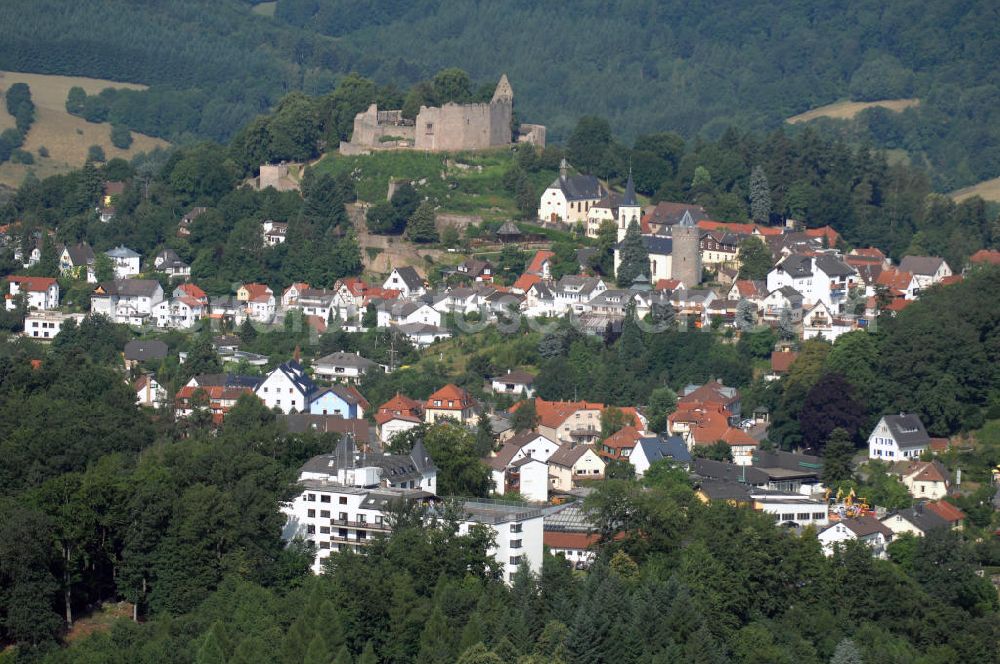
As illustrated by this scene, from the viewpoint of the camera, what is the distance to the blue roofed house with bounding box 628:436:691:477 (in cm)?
5428

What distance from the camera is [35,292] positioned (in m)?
72.1

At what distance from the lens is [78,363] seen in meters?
60.6

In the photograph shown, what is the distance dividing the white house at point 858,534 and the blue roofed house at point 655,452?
17.6 feet

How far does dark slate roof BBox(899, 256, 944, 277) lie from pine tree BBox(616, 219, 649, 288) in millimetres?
8446

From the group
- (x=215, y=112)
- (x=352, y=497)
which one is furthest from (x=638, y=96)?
(x=352, y=497)

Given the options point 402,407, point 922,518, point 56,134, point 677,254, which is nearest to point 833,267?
point 677,254

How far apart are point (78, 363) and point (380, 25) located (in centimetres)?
11062

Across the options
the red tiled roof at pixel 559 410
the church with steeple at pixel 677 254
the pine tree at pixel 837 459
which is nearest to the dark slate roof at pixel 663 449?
the red tiled roof at pixel 559 410

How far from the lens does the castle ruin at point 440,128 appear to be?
257 feet

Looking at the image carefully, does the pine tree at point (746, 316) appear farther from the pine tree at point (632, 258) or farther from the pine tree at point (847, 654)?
the pine tree at point (847, 654)

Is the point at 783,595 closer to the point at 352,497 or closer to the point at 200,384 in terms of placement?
the point at 352,497

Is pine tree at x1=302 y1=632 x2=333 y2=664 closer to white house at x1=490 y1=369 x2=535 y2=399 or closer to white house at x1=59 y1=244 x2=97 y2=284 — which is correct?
white house at x1=490 y1=369 x2=535 y2=399

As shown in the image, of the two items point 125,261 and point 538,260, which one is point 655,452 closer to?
point 538,260

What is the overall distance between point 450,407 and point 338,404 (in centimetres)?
337
